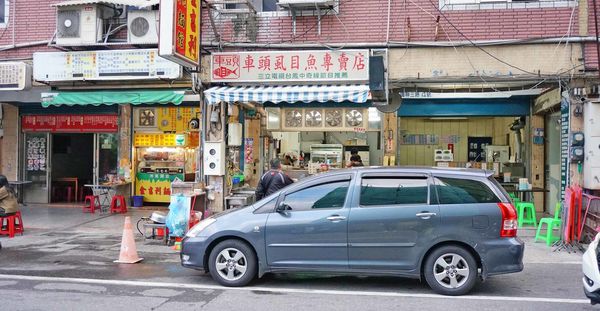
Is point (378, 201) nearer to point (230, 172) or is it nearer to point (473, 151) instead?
point (230, 172)

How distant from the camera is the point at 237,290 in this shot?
21.9 ft

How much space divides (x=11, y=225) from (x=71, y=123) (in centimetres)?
496

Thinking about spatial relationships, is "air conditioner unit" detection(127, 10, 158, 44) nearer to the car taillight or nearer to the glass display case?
the glass display case

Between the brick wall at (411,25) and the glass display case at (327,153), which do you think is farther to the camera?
the glass display case at (327,153)

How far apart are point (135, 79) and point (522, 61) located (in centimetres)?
823

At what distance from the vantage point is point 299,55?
11203mm

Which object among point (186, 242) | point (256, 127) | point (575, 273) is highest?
point (256, 127)

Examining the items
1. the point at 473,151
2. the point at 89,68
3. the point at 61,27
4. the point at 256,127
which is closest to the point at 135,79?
the point at 89,68

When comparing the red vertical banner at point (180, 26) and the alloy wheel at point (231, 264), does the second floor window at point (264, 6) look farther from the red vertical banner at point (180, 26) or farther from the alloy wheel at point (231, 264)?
the alloy wheel at point (231, 264)

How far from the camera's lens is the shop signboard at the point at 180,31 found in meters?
9.54

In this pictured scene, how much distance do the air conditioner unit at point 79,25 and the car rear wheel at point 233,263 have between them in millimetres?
7087

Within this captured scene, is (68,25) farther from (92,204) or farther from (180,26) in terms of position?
(92,204)

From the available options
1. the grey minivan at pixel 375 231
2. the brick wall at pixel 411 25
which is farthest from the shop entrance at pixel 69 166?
the grey minivan at pixel 375 231

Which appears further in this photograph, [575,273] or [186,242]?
[575,273]
